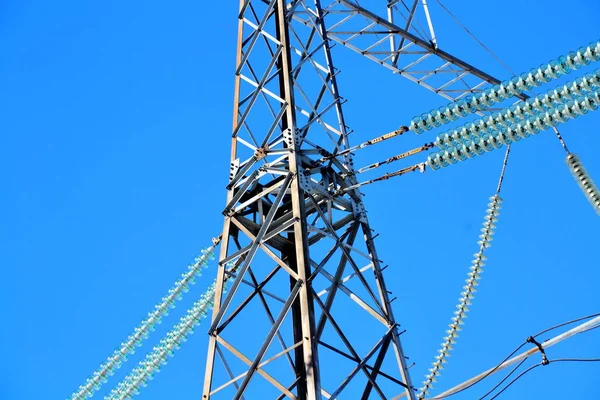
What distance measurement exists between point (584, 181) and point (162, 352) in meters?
10.7

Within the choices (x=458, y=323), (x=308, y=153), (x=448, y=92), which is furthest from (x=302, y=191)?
(x=448, y=92)

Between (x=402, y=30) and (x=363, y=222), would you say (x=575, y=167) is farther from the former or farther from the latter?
(x=402, y=30)

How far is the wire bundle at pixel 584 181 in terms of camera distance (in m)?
14.6

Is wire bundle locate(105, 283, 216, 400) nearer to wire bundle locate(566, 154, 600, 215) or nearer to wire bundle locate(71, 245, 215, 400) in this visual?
wire bundle locate(71, 245, 215, 400)

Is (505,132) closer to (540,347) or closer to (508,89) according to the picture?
(508,89)

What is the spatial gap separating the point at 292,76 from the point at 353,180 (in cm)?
268

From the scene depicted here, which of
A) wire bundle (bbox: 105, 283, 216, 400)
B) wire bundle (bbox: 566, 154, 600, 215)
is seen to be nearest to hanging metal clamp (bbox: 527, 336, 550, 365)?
wire bundle (bbox: 566, 154, 600, 215)

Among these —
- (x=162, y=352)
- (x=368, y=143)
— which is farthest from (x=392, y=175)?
(x=162, y=352)

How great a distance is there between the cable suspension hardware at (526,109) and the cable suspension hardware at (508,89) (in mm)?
481

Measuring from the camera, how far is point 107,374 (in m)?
22.1

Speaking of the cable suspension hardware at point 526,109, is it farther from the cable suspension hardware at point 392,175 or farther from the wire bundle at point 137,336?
the wire bundle at point 137,336

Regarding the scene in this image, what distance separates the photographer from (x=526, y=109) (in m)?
14.9

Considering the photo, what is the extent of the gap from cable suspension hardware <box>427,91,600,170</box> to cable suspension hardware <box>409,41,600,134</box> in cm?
62

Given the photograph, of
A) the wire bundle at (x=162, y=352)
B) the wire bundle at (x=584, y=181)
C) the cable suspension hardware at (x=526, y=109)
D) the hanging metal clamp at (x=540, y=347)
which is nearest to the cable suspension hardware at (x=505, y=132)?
the cable suspension hardware at (x=526, y=109)
